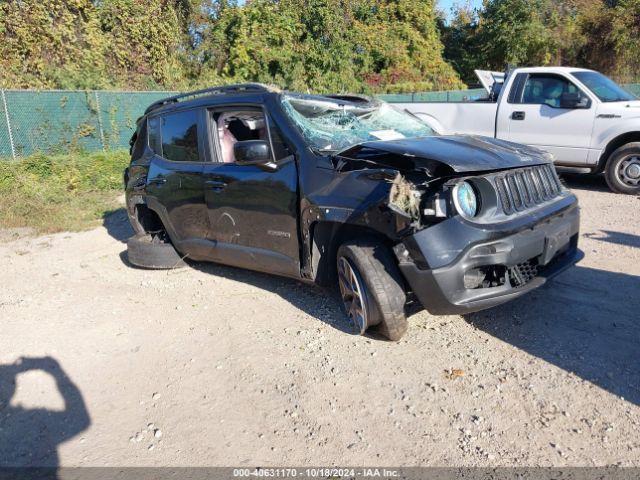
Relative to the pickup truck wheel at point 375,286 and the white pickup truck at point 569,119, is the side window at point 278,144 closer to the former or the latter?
the pickup truck wheel at point 375,286

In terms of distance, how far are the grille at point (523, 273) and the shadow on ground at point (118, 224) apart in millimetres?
5705

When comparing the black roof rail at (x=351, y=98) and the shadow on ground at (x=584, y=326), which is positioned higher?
the black roof rail at (x=351, y=98)

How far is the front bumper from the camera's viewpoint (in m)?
3.16

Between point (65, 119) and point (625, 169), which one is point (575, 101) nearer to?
point (625, 169)

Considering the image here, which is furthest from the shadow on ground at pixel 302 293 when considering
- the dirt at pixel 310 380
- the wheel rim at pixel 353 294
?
the wheel rim at pixel 353 294

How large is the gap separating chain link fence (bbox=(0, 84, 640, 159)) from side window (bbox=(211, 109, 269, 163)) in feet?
23.4

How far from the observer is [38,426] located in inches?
123

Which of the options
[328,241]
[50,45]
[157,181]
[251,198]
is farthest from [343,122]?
[50,45]

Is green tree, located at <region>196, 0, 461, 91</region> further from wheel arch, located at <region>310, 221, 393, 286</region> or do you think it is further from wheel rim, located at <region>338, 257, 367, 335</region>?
wheel rim, located at <region>338, 257, 367, 335</region>

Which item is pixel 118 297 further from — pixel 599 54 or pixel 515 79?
pixel 599 54

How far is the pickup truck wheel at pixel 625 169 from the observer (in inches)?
308

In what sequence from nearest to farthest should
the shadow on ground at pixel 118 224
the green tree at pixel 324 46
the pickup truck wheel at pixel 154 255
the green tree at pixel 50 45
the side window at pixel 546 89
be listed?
the pickup truck wheel at pixel 154 255 < the shadow on ground at pixel 118 224 < the side window at pixel 546 89 < the green tree at pixel 50 45 < the green tree at pixel 324 46

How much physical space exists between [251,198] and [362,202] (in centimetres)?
122

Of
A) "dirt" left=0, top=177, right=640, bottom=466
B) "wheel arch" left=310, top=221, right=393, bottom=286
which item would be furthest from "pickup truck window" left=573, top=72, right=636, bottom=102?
"wheel arch" left=310, top=221, right=393, bottom=286
